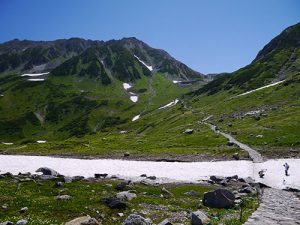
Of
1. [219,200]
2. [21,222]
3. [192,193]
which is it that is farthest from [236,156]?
[21,222]

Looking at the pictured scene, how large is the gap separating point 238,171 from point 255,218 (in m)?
39.8

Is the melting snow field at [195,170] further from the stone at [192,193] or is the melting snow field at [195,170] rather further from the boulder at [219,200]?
the boulder at [219,200]

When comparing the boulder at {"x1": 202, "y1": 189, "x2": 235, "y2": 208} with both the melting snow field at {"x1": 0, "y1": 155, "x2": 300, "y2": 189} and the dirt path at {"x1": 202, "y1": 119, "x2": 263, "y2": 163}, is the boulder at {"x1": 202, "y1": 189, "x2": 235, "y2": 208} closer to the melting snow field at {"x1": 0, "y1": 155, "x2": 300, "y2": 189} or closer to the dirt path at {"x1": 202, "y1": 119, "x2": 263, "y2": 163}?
the melting snow field at {"x1": 0, "y1": 155, "x2": 300, "y2": 189}

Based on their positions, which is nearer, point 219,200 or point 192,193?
point 219,200

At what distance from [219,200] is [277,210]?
5379 mm

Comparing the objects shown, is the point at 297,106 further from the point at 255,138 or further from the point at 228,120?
the point at 255,138

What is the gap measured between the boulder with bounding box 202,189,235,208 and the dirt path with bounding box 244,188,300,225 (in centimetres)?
283

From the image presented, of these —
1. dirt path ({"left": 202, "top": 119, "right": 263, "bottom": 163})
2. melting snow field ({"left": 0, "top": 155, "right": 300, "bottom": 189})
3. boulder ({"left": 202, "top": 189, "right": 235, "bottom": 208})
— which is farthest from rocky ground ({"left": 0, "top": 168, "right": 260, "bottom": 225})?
dirt path ({"left": 202, "top": 119, "right": 263, "bottom": 163})

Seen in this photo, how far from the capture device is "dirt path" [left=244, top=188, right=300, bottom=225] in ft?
88.9

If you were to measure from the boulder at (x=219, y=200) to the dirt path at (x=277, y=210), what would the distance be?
9.29ft

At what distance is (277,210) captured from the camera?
32.2 m

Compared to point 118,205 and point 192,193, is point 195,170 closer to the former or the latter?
point 192,193

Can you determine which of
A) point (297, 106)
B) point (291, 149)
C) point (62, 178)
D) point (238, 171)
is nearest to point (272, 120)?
point (297, 106)

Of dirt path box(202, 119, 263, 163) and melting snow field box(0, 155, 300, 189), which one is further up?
dirt path box(202, 119, 263, 163)
